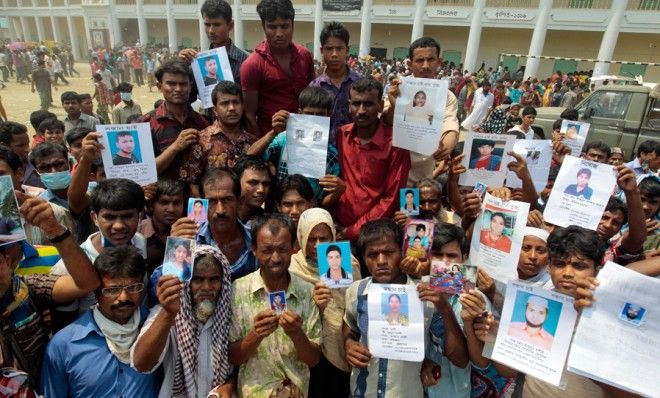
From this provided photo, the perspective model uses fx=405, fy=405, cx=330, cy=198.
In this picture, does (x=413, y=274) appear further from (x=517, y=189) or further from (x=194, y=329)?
(x=517, y=189)

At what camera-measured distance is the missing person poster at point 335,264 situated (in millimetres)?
2289

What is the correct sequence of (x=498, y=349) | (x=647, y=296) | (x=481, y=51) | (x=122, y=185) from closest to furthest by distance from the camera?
(x=647, y=296)
(x=498, y=349)
(x=122, y=185)
(x=481, y=51)

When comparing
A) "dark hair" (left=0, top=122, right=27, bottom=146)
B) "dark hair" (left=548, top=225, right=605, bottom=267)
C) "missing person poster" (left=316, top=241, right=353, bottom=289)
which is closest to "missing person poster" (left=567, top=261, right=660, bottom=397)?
"dark hair" (left=548, top=225, right=605, bottom=267)

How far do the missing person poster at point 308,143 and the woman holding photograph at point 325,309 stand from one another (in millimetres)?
598

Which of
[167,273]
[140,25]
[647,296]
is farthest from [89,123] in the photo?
[140,25]

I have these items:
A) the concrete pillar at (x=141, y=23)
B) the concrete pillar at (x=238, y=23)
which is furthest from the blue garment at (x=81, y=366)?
the concrete pillar at (x=141, y=23)

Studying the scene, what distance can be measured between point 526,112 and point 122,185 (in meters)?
8.36

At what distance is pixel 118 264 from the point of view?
2.18 meters

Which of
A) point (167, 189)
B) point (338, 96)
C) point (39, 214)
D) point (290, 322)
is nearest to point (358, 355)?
point (290, 322)

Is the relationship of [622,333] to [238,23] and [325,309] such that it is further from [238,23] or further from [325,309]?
[238,23]

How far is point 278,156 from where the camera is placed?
366cm

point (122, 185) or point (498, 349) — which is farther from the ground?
point (122, 185)

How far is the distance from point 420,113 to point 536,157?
1.66 metres

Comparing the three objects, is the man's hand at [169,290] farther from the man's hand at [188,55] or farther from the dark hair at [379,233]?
the man's hand at [188,55]
